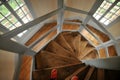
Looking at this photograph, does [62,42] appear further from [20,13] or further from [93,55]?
[20,13]

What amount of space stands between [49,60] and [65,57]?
39 cm

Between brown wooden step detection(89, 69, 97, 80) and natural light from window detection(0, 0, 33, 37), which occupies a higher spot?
natural light from window detection(0, 0, 33, 37)

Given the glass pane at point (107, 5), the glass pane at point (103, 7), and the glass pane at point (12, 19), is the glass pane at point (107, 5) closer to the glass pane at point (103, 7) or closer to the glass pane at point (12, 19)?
the glass pane at point (103, 7)

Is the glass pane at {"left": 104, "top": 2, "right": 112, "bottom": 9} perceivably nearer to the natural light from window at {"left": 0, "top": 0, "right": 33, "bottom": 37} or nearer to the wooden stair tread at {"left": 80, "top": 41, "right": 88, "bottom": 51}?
the wooden stair tread at {"left": 80, "top": 41, "right": 88, "bottom": 51}

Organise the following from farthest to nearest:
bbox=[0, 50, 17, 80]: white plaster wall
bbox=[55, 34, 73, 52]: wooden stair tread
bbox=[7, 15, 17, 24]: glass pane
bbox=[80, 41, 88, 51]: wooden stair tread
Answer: bbox=[80, 41, 88, 51]: wooden stair tread
bbox=[55, 34, 73, 52]: wooden stair tread
bbox=[7, 15, 17, 24]: glass pane
bbox=[0, 50, 17, 80]: white plaster wall

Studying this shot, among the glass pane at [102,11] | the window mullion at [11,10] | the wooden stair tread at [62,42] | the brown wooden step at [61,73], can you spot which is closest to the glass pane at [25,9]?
the window mullion at [11,10]

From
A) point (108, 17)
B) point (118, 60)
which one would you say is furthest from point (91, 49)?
point (118, 60)

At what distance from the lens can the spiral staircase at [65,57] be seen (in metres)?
2.64

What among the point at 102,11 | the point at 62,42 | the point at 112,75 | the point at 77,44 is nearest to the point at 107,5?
the point at 102,11

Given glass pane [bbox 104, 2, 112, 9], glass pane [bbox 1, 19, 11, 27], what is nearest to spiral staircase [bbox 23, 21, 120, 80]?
glass pane [bbox 1, 19, 11, 27]

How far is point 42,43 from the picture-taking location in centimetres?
380

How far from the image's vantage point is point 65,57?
3496 millimetres

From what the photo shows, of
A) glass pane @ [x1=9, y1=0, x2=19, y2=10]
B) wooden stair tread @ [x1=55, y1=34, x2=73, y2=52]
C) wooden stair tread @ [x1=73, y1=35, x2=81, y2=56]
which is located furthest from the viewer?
wooden stair tread @ [x1=73, y1=35, x2=81, y2=56]

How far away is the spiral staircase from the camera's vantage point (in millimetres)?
2639
